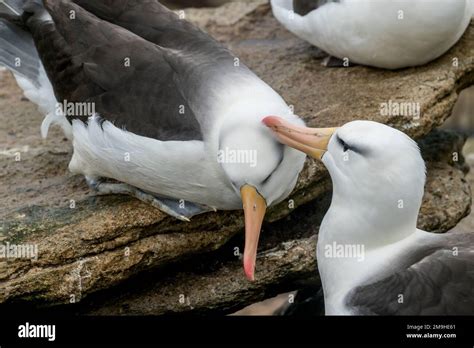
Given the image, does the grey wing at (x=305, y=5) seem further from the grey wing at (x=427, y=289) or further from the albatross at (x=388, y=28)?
the grey wing at (x=427, y=289)

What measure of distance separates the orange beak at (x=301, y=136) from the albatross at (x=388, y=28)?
1544mm

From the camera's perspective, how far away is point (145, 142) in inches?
228

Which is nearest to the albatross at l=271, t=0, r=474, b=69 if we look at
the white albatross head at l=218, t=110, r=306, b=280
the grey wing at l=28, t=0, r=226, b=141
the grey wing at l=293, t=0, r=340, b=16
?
the grey wing at l=293, t=0, r=340, b=16

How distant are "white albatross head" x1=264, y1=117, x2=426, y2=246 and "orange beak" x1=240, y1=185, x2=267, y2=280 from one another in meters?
0.31

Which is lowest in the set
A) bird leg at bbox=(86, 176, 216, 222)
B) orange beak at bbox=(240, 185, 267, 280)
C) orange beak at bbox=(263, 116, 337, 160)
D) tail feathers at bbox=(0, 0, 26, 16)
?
orange beak at bbox=(240, 185, 267, 280)

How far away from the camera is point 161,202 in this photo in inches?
237

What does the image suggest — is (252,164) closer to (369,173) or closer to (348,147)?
(348,147)

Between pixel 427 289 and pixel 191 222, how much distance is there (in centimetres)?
162

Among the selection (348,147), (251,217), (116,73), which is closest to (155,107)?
(116,73)

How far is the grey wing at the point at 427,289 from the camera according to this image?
4.93 meters

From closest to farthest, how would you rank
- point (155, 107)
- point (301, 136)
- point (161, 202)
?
1. point (301, 136)
2. point (155, 107)
3. point (161, 202)

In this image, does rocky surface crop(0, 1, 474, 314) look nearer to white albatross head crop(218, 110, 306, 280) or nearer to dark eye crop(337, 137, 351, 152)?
white albatross head crop(218, 110, 306, 280)

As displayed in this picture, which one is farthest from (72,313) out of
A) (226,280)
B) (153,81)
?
(153,81)

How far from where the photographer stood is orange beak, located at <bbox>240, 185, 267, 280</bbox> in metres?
5.45
